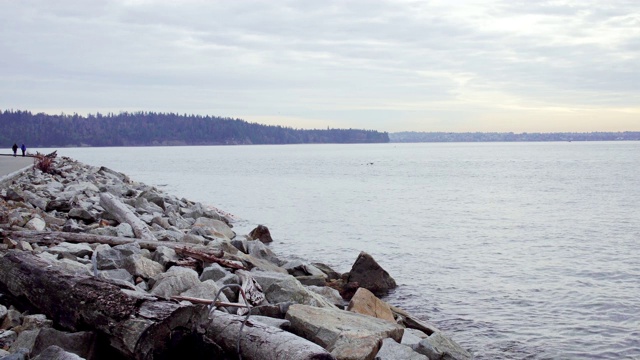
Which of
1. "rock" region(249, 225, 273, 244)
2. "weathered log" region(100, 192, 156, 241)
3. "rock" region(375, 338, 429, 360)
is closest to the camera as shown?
"rock" region(375, 338, 429, 360)

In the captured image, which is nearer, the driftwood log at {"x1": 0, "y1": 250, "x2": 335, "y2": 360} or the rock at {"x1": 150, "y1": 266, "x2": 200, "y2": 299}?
the driftwood log at {"x1": 0, "y1": 250, "x2": 335, "y2": 360}

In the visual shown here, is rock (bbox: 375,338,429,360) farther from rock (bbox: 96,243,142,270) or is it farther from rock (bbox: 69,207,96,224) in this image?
rock (bbox: 69,207,96,224)

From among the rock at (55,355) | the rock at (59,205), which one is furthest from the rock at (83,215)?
the rock at (55,355)

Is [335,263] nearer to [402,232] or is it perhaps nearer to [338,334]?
[402,232]

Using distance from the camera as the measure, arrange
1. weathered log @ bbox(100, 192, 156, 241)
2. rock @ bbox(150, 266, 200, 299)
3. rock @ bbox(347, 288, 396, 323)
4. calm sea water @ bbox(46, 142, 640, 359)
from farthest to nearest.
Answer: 1. weathered log @ bbox(100, 192, 156, 241)
2. calm sea water @ bbox(46, 142, 640, 359)
3. rock @ bbox(347, 288, 396, 323)
4. rock @ bbox(150, 266, 200, 299)

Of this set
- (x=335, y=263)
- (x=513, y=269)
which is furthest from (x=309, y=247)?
(x=513, y=269)

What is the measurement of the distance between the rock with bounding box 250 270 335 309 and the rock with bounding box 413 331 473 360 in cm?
136

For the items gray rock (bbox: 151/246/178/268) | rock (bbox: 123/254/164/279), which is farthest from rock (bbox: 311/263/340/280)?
rock (bbox: 123/254/164/279)

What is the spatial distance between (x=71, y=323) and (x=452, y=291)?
840cm

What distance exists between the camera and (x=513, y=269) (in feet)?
47.8

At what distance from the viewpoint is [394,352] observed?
6230 millimetres

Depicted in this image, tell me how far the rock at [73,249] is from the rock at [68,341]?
3084 millimetres

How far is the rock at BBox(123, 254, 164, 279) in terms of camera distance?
7328mm

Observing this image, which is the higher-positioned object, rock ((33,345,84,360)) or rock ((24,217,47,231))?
rock ((24,217,47,231))
